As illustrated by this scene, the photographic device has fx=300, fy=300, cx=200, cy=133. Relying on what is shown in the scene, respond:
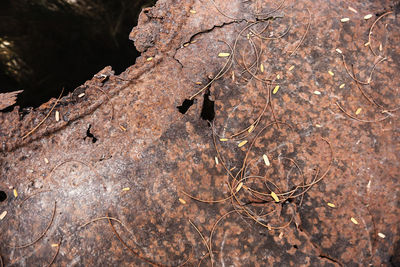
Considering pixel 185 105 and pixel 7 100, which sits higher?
pixel 7 100

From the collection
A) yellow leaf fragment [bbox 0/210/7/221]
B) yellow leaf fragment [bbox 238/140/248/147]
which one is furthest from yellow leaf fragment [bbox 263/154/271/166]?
yellow leaf fragment [bbox 0/210/7/221]

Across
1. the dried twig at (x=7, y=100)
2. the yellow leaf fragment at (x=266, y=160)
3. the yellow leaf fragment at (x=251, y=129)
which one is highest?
the dried twig at (x=7, y=100)

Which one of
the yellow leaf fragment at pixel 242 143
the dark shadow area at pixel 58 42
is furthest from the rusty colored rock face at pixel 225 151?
the dark shadow area at pixel 58 42

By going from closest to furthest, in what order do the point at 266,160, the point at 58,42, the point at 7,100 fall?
the point at 266,160, the point at 7,100, the point at 58,42

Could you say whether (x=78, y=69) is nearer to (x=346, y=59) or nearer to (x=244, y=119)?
(x=244, y=119)

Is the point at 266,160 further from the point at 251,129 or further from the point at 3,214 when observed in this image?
the point at 3,214

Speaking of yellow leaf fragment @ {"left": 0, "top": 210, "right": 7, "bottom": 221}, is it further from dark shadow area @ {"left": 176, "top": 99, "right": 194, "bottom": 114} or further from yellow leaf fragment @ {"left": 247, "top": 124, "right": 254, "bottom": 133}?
yellow leaf fragment @ {"left": 247, "top": 124, "right": 254, "bottom": 133}

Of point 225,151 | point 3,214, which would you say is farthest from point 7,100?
point 225,151

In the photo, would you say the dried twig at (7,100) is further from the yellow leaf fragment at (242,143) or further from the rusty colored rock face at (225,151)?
the yellow leaf fragment at (242,143)
